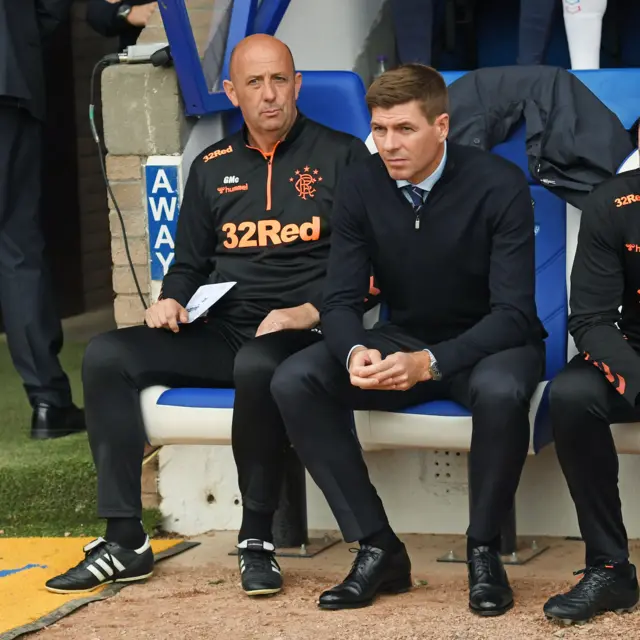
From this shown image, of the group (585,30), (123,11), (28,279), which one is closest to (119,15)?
(123,11)

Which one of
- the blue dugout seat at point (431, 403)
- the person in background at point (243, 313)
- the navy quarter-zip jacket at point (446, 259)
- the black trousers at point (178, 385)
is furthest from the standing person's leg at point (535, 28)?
the black trousers at point (178, 385)

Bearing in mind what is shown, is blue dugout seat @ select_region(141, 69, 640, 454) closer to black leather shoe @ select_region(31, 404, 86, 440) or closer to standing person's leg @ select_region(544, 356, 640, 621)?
standing person's leg @ select_region(544, 356, 640, 621)

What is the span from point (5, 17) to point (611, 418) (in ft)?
6.91

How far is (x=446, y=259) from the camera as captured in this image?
345cm

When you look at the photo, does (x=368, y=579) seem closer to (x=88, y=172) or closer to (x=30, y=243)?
(x=30, y=243)

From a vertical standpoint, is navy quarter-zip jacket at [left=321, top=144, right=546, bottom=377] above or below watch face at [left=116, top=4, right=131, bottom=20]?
below

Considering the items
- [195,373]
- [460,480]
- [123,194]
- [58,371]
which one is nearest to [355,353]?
[195,373]

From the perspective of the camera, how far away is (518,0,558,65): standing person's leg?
184 inches

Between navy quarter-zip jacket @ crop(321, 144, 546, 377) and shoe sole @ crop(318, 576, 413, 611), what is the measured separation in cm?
50

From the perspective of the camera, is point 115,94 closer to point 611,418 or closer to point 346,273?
point 346,273

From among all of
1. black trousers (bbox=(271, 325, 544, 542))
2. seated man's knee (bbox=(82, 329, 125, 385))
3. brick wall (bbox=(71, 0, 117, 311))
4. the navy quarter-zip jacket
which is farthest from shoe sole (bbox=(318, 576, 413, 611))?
brick wall (bbox=(71, 0, 117, 311))

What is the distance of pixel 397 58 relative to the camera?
16.9ft

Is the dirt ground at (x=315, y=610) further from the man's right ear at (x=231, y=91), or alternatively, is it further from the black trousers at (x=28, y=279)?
→ the man's right ear at (x=231, y=91)

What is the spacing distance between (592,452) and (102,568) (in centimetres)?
119
